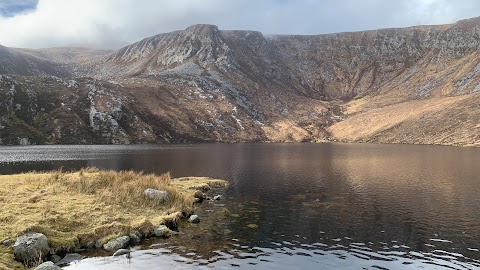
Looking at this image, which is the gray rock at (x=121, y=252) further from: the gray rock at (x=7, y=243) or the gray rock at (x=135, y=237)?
the gray rock at (x=7, y=243)

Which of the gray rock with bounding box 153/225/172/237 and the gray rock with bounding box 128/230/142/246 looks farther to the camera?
the gray rock with bounding box 153/225/172/237

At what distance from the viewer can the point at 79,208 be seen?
3403cm

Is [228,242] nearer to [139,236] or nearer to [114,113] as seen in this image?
[139,236]

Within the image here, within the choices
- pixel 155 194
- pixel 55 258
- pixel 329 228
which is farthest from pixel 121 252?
pixel 329 228

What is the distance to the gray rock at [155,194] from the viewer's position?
137 ft

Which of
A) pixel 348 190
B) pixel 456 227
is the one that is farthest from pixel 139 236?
pixel 348 190

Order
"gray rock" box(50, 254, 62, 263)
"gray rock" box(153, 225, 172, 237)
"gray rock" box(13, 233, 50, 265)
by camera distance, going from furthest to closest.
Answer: "gray rock" box(153, 225, 172, 237)
"gray rock" box(50, 254, 62, 263)
"gray rock" box(13, 233, 50, 265)

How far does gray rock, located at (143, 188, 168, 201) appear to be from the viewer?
137ft

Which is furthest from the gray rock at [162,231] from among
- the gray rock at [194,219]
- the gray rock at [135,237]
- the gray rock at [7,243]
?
the gray rock at [7,243]

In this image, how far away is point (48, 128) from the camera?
17588 centimetres

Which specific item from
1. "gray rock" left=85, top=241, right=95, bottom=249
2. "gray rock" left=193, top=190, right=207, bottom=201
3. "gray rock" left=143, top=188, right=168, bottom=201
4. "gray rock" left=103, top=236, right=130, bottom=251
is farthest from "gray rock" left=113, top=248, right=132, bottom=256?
"gray rock" left=193, top=190, right=207, bottom=201

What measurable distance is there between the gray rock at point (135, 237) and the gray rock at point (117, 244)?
62cm

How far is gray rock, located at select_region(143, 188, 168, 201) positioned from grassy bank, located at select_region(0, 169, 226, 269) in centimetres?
57

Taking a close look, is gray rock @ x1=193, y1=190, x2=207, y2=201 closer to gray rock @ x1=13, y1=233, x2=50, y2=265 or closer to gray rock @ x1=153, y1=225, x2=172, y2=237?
gray rock @ x1=153, y1=225, x2=172, y2=237
